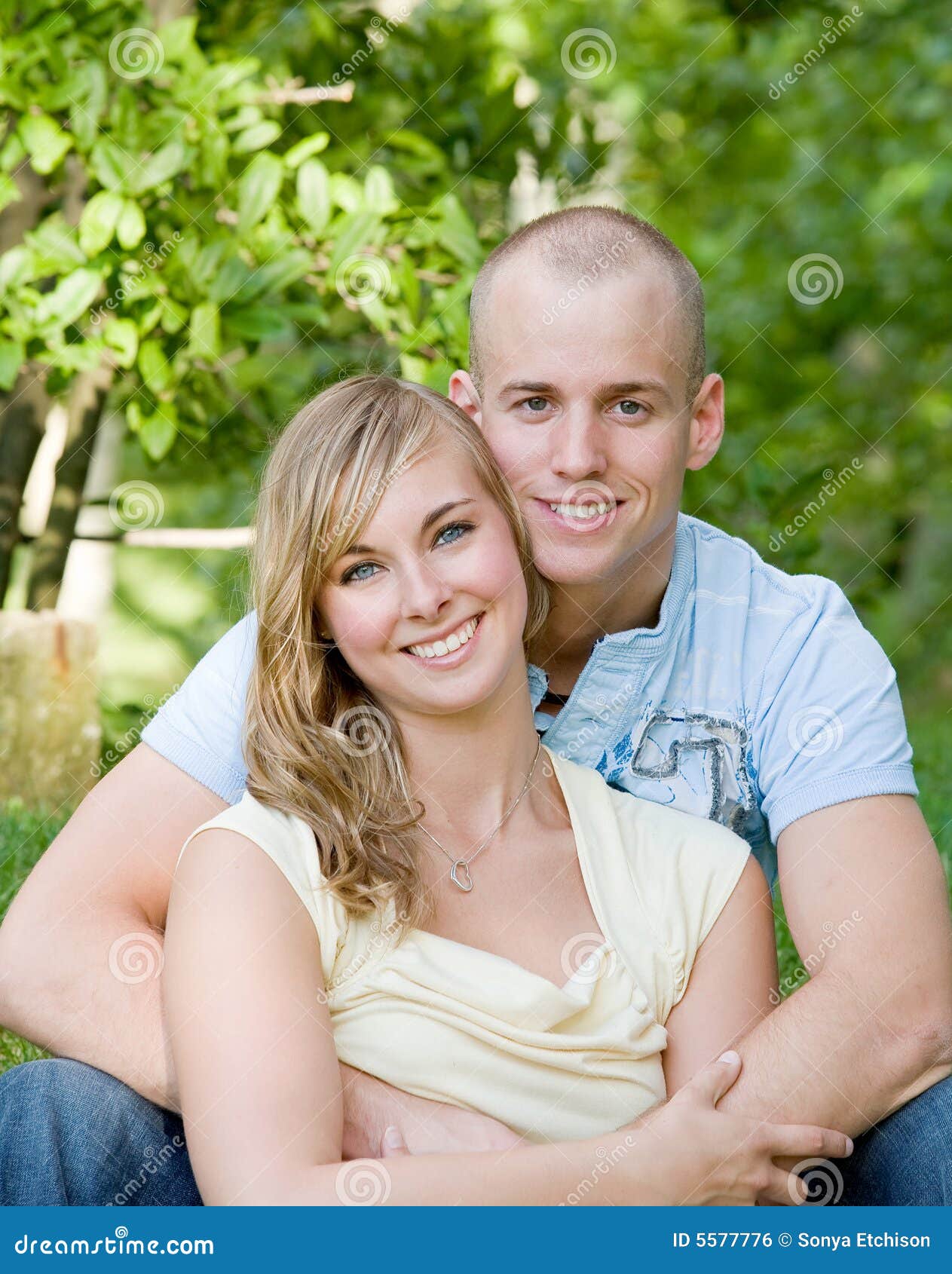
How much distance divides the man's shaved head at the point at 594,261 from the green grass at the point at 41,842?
1152mm

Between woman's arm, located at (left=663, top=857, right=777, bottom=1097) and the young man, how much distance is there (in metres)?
0.05

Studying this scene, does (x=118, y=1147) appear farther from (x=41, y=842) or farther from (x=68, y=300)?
(x=68, y=300)

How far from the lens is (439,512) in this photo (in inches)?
83.1

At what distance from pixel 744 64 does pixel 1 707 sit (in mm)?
6066

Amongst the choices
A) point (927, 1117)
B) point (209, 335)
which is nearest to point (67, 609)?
point (209, 335)

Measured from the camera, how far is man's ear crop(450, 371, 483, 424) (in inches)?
106

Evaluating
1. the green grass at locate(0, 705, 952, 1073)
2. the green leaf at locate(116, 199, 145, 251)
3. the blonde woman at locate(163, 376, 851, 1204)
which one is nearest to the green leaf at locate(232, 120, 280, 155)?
the green leaf at locate(116, 199, 145, 251)

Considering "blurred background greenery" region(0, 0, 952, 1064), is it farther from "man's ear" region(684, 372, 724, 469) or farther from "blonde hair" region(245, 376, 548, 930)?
"man's ear" region(684, 372, 724, 469)

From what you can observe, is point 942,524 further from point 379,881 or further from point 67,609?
point 379,881

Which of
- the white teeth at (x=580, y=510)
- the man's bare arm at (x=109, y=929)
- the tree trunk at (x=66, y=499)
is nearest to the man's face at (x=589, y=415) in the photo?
the white teeth at (x=580, y=510)

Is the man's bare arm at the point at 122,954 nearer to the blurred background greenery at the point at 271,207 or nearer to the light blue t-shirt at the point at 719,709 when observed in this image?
the light blue t-shirt at the point at 719,709

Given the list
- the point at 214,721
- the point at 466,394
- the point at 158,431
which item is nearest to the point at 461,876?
the point at 214,721

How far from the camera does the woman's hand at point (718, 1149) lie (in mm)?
1853

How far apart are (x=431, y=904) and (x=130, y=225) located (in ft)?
6.16
